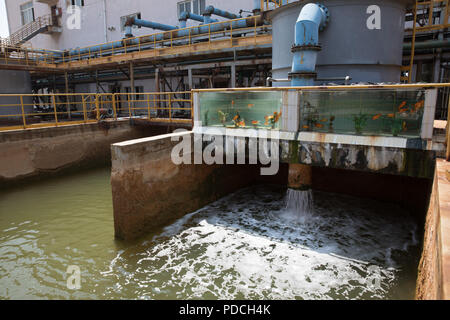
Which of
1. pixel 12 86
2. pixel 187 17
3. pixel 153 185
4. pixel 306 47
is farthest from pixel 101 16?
pixel 153 185

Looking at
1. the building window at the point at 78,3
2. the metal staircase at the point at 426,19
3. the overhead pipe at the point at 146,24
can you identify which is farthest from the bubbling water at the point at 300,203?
the building window at the point at 78,3

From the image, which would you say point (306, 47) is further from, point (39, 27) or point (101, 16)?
point (39, 27)

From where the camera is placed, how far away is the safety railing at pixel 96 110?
1248 centimetres

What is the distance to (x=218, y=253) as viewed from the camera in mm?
6797

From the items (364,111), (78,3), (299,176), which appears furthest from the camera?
(78,3)

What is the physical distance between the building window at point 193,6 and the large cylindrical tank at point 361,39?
12.4 meters

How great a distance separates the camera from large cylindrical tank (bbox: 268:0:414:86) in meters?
9.23

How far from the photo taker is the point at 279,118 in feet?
24.1

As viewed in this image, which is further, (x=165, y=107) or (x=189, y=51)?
(x=165, y=107)

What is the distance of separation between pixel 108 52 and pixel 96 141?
11663mm

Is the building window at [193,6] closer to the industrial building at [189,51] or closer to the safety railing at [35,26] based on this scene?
the industrial building at [189,51]

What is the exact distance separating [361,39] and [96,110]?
10858 millimetres

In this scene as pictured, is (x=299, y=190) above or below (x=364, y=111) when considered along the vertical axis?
below

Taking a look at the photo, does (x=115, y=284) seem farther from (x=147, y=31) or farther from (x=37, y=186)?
(x=147, y=31)
